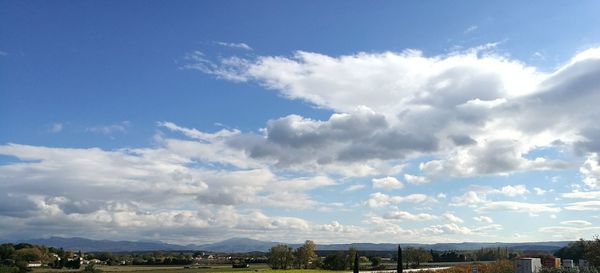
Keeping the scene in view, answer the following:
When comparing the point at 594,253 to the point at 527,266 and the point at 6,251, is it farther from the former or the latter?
the point at 6,251

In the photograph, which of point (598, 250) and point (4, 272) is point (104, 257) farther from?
point (598, 250)

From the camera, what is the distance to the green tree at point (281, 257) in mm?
→ 121688

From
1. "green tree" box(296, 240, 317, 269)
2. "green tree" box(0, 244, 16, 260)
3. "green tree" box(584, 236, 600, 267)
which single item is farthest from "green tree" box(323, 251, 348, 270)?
"green tree" box(0, 244, 16, 260)

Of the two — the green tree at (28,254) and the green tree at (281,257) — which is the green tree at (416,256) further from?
the green tree at (28,254)

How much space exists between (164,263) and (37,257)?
28.8m

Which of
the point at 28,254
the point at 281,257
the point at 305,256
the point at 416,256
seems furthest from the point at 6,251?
the point at 416,256

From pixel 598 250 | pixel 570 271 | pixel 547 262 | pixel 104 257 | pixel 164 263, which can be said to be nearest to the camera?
pixel 570 271

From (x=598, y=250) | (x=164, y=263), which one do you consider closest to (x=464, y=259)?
(x=164, y=263)

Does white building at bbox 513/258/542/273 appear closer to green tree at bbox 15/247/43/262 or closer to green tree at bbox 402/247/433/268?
green tree at bbox 402/247/433/268

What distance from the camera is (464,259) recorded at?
155000 millimetres

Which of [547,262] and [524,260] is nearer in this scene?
[524,260]

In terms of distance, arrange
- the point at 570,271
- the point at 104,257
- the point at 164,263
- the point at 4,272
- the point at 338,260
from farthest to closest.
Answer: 1. the point at 104,257
2. the point at 164,263
3. the point at 338,260
4. the point at 4,272
5. the point at 570,271

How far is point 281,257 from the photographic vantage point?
122m

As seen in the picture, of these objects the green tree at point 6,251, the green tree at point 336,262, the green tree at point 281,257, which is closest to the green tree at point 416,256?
the green tree at point 336,262
